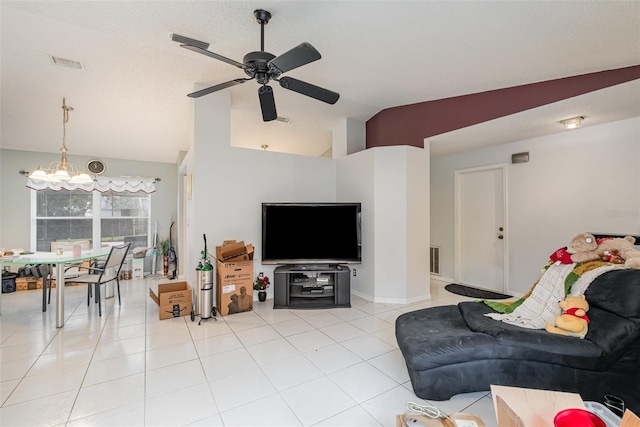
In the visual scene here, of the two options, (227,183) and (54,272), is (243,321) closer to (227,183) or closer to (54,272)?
(227,183)

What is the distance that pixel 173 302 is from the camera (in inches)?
133

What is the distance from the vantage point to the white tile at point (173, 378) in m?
1.99

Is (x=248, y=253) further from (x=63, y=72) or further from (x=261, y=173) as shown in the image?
(x=63, y=72)

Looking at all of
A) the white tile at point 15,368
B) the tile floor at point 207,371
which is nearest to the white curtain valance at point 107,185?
the tile floor at point 207,371

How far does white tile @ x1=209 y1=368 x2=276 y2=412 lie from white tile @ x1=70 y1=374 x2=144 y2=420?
1.66 feet

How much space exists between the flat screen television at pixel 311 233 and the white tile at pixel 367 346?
1.25m

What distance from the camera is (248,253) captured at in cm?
353

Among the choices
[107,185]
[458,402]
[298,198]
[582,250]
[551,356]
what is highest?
[107,185]

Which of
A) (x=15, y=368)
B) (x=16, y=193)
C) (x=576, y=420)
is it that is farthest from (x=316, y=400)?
(x=16, y=193)

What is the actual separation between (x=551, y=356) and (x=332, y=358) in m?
1.56

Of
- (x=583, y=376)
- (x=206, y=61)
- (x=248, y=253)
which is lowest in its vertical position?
(x=583, y=376)

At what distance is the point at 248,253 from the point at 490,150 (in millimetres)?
4102

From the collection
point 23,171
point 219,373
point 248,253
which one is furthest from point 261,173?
point 23,171

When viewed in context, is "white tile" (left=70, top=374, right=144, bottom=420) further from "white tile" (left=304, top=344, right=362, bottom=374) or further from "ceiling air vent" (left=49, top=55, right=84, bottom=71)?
"ceiling air vent" (left=49, top=55, right=84, bottom=71)
